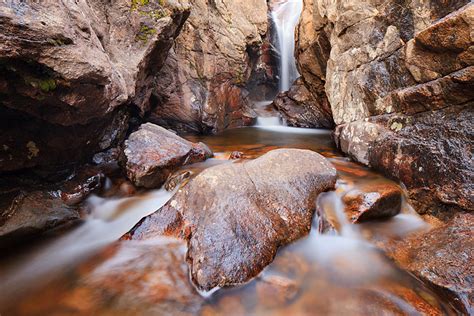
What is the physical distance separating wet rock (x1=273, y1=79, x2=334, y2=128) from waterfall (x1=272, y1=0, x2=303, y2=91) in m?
2.57

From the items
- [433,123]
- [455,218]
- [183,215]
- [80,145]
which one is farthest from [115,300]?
[433,123]

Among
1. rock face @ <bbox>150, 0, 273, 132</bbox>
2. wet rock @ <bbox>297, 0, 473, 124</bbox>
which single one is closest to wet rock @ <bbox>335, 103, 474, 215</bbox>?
wet rock @ <bbox>297, 0, 473, 124</bbox>

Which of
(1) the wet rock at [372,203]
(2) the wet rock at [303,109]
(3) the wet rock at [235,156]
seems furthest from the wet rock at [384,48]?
(3) the wet rock at [235,156]

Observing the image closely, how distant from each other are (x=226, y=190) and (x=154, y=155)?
201 cm

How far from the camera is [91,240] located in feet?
11.1

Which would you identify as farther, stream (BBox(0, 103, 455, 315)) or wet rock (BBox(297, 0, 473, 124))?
wet rock (BBox(297, 0, 473, 124))

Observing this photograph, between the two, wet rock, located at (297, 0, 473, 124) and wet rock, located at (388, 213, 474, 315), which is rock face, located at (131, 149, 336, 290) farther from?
wet rock, located at (297, 0, 473, 124)

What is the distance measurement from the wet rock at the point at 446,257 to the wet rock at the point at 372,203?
47 cm

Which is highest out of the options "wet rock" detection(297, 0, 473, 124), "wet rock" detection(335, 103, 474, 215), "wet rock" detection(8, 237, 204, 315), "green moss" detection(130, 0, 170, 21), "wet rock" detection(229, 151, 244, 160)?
"green moss" detection(130, 0, 170, 21)

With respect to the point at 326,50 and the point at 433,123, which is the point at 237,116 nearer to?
the point at 326,50

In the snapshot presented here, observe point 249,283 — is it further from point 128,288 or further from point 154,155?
point 154,155

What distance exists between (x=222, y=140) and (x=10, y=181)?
5202 mm

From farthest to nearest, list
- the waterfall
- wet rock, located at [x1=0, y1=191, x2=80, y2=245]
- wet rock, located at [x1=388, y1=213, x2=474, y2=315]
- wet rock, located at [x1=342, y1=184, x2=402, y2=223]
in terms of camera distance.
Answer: the waterfall, wet rock, located at [x1=342, y1=184, x2=402, y2=223], wet rock, located at [x1=0, y1=191, x2=80, y2=245], wet rock, located at [x1=388, y1=213, x2=474, y2=315]

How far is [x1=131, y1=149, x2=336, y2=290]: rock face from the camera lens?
8.51 ft
